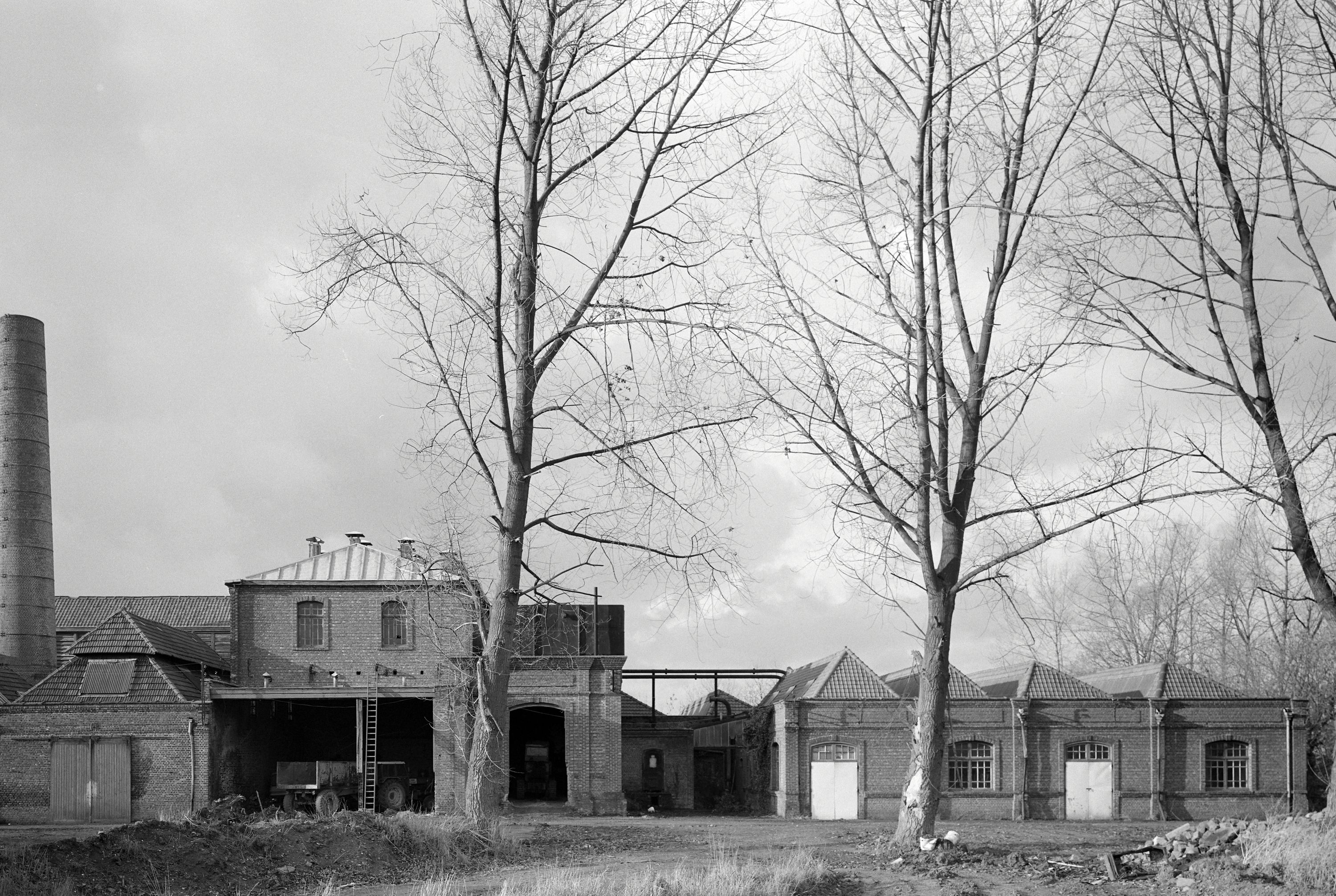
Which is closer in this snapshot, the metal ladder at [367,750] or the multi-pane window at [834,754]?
the metal ladder at [367,750]

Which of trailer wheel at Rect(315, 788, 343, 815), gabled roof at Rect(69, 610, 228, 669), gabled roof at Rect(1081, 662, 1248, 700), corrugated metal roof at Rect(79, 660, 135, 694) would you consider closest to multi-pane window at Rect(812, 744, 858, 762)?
gabled roof at Rect(1081, 662, 1248, 700)

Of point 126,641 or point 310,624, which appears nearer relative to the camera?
point 126,641

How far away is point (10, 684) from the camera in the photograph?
3575 centimetres

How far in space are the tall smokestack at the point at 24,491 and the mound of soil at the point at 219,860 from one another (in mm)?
27640

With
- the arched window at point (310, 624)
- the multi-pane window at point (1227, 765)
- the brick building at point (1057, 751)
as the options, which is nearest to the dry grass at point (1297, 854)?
the brick building at point (1057, 751)

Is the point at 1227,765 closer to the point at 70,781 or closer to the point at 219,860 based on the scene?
the point at 219,860

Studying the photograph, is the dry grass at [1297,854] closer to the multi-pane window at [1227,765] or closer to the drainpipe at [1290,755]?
the multi-pane window at [1227,765]

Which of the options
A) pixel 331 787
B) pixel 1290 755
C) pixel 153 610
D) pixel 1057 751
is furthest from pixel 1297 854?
pixel 153 610

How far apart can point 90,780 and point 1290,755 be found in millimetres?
34127

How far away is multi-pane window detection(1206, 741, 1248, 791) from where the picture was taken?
3644 cm

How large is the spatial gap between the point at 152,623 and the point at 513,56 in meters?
28.1

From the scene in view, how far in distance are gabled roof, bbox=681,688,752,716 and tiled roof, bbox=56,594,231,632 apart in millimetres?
21227

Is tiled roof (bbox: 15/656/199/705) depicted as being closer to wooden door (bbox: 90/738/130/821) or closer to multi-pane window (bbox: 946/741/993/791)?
wooden door (bbox: 90/738/130/821)

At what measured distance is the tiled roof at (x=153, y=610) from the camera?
178 feet
